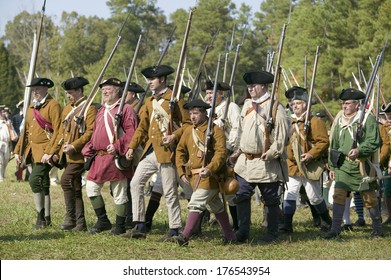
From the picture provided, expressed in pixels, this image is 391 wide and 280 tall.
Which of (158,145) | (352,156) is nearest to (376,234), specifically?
(352,156)

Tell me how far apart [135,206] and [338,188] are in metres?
2.44

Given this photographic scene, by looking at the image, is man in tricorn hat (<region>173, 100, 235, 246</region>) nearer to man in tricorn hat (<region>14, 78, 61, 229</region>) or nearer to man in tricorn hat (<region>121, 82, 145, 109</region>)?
man in tricorn hat (<region>14, 78, 61, 229</region>)

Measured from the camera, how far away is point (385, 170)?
1244cm

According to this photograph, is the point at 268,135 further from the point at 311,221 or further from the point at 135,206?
the point at 311,221

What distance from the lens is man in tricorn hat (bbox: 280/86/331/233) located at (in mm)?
10555

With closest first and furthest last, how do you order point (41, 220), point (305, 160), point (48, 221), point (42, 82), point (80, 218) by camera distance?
point (305, 160)
point (80, 218)
point (42, 82)
point (41, 220)
point (48, 221)

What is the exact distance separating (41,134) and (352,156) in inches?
155

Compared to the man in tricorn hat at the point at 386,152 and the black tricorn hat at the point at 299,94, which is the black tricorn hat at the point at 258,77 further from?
the man in tricorn hat at the point at 386,152

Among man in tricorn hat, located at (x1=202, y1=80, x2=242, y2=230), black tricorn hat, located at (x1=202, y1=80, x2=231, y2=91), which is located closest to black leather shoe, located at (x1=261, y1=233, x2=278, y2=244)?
man in tricorn hat, located at (x1=202, y1=80, x2=242, y2=230)

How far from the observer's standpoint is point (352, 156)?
985cm

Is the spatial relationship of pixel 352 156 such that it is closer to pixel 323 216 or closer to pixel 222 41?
pixel 323 216

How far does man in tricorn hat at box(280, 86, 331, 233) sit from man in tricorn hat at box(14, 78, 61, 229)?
3.02 m

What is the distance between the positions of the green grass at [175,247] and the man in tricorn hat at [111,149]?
0.42 meters
